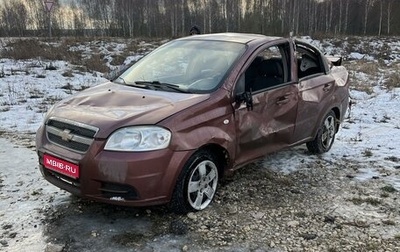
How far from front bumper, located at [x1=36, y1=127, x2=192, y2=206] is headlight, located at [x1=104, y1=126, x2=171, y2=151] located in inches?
1.9

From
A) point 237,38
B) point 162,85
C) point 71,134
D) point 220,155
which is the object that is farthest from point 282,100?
point 71,134

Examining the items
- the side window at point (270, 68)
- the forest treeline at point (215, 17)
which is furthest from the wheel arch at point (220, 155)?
the forest treeline at point (215, 17)

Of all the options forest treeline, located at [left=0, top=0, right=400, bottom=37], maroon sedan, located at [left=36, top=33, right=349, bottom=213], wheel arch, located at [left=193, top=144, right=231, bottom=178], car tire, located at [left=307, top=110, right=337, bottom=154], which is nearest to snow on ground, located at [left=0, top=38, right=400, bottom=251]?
car tire, located at [left=307, top=110, right=337, bottom=154]

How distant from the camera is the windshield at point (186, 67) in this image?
426 centimetres

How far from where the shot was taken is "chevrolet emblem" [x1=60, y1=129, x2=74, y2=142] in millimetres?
3569

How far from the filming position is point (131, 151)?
11.1 feet

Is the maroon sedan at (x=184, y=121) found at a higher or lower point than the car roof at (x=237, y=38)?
lower

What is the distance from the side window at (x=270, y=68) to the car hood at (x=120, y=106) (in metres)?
0.95

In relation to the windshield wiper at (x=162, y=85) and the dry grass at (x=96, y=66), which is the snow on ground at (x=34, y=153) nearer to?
the dry grass at (x=96, y=66)

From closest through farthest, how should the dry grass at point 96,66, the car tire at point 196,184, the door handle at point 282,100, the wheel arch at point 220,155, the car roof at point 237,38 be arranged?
the car tire at point 196,184 < the wheel arch at point 220,155 < the door handle at point 282,100 < the car roof at point 237,38 < the dry grass at point 96,66

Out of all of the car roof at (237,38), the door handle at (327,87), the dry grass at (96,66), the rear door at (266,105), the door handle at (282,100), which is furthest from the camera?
the dry grass at (96,66)

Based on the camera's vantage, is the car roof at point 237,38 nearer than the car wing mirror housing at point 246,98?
No

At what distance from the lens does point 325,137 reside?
19.4 ft

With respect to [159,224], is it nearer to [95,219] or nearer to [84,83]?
[95,219]
